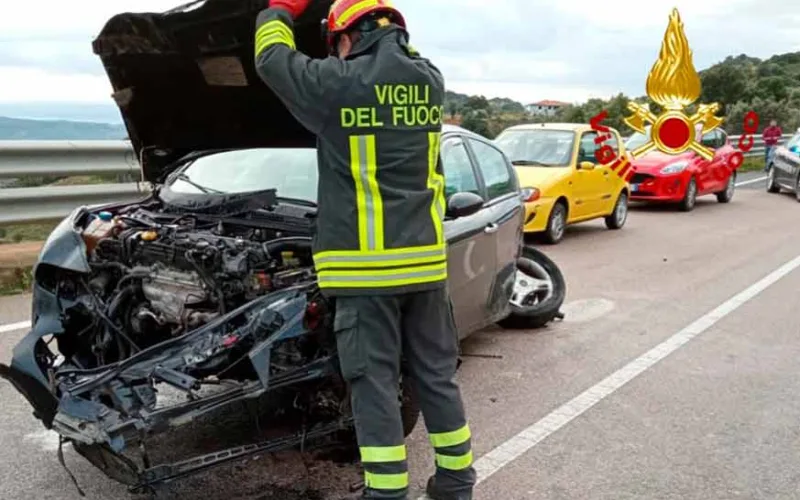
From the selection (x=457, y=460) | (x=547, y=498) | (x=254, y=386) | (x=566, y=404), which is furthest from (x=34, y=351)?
(x=566, y=404)

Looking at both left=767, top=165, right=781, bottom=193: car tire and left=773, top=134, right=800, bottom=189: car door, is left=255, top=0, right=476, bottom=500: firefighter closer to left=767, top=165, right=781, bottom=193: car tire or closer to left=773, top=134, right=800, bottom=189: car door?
left=773, top=134, right=800, bottom=189: car door

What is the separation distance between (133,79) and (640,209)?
12.9 metres

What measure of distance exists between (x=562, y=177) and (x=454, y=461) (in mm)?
8326

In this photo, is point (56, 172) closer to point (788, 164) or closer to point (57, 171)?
point (57, 171)

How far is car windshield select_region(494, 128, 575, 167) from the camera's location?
1170cm

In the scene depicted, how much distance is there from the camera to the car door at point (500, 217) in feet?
17.5

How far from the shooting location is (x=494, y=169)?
579 cm

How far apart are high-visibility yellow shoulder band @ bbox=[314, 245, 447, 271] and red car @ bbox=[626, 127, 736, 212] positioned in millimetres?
12794

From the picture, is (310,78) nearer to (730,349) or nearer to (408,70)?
(408,70)

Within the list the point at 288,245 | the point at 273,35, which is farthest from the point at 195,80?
the point at 273,35

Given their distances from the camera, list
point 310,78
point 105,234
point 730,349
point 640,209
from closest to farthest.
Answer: point 310,78, point 105,234, point 730,349, point 640,209

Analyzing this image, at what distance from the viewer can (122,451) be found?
10.2ft

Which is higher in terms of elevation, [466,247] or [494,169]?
[494,169]

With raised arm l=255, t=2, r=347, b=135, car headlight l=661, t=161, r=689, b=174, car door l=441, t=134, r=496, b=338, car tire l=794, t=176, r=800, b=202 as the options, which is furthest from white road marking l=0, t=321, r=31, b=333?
car tire l=794, t=176, r=800, b=202
